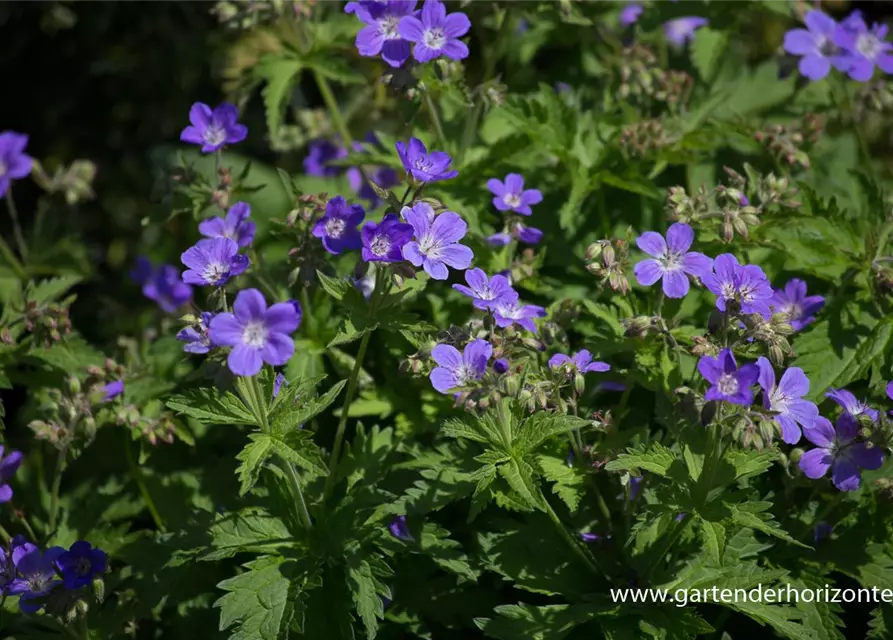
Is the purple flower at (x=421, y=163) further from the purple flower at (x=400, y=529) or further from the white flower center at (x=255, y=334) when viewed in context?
the purple flower at (x=400, y=529)

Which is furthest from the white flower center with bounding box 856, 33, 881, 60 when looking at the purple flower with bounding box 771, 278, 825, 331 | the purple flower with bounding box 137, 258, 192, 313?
the purple flower with bounding box 137, 258, 192, 313

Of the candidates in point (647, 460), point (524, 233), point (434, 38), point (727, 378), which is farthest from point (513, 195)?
point (727, 378)

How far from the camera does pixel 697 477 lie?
10.8ft

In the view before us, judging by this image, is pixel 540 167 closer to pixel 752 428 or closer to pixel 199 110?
pixel 199 110

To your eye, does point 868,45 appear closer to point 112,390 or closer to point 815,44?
point 815,44

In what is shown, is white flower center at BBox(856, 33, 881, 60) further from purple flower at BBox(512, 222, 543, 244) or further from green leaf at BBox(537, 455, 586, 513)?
green leaf at BBox(537, 455, 586, 513)

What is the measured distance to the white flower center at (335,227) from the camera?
3.52 m

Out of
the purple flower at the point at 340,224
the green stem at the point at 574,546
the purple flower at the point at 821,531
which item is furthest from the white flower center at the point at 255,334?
the purple flower at the point at 821,531

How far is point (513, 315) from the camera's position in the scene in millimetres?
3475

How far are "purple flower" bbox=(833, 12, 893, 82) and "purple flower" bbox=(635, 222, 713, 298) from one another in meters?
1.84

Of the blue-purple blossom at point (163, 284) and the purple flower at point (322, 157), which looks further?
the purple flower at point (322, 157)

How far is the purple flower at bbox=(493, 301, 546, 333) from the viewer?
11.1 feet

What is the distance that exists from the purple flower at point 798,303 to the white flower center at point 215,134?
260 cm

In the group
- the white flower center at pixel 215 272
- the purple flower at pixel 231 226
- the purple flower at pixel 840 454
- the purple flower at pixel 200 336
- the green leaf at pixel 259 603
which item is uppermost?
the white flower center at pixel 215 272
